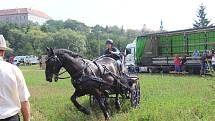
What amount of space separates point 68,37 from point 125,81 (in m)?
112

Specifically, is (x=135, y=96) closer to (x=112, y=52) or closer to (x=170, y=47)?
(x=112, y=52)

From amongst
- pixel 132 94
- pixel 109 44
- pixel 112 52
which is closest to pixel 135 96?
pixel 132 94

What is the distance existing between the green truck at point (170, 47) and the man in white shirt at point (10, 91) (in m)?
26.4

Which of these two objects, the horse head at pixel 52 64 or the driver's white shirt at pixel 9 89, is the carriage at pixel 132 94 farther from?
the driver's white shirt at pixel 9 89

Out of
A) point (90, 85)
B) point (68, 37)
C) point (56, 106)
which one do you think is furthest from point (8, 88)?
point (68, 37)

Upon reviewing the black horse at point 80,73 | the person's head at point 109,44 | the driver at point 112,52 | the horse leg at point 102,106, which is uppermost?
the person's head at point 109,44

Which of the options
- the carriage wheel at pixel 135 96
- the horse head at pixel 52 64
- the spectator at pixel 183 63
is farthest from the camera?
the spectator at pixel 183 63

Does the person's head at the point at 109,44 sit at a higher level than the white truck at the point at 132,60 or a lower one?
higher

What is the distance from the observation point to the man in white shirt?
4.71m

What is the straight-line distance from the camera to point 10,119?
15.6 feet

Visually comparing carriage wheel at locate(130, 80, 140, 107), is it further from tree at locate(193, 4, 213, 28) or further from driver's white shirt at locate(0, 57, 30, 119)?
tree at locate(193, 4, 213, 28)

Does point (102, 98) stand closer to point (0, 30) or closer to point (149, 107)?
point (149, 107)

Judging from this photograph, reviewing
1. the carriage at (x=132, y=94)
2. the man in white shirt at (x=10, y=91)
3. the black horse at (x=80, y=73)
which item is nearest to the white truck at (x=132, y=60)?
the carriage at (x=132, y=94)

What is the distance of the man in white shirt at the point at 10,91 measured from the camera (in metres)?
4.71
